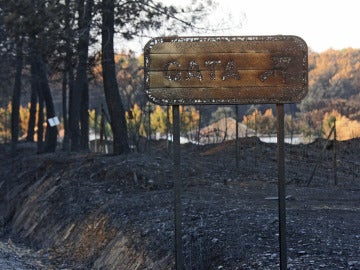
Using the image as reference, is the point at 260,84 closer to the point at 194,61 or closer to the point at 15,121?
the point at 194,61

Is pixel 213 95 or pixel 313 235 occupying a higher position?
pixel 213 95

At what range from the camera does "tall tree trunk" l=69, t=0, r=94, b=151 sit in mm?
18334

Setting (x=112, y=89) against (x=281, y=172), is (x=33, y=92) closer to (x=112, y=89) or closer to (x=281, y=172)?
(x=112, y=89)

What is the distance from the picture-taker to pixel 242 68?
20.8ft

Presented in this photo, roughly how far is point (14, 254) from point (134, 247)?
373 cm

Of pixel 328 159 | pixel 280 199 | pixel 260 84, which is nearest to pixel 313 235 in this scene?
pixel 280 199

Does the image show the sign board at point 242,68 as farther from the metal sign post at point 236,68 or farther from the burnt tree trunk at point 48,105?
the burnt tree trunk at point 48,105

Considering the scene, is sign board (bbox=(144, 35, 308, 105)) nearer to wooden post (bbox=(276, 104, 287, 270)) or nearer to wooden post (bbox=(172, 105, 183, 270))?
wooden post (bbox=(276, 104, 287, 270))

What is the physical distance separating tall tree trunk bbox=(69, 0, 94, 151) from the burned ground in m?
2.71


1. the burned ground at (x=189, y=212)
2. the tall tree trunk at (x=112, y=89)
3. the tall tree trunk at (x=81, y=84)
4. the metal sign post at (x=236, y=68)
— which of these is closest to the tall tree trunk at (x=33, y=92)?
the tall tree trunk at (x=81, y=84)

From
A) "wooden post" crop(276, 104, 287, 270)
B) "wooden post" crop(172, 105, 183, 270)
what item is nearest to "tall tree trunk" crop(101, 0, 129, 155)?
"wooden post" crop(172, 105, 183, 270)

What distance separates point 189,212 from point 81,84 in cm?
1375

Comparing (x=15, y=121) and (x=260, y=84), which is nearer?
(x=260, y=84)

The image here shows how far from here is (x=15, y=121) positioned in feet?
100
